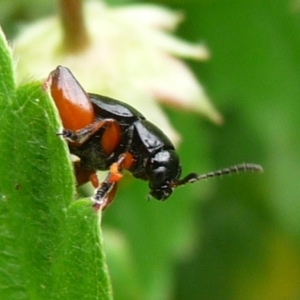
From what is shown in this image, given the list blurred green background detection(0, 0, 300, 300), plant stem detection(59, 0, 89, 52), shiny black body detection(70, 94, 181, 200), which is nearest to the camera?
shiny black body detection(70, 94, 181, 200)

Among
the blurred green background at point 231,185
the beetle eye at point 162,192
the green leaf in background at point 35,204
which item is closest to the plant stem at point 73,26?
the blurred green background at point 231,185

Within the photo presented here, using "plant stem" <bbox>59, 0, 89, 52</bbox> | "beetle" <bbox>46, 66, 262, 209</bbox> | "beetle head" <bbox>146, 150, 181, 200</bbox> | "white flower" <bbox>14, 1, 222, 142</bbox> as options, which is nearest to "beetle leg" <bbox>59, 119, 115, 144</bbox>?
"beetle" <bbox>46, 66, 262, 209</bbox>

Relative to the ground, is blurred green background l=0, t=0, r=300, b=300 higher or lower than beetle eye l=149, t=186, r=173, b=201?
lower

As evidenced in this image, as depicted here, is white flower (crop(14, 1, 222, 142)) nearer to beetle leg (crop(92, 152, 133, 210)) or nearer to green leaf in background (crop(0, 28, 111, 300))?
beetle leg (crop(92, 152, 133, 210))

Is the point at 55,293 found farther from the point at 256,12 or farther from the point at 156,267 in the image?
→ the point at 256,12

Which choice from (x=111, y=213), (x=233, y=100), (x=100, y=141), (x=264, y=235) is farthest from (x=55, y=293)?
(x=264, y=235)

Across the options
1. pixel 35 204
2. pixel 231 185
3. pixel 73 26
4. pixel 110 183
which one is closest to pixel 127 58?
pixel 73 26

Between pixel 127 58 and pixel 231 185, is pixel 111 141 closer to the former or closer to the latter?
pixel 127 58

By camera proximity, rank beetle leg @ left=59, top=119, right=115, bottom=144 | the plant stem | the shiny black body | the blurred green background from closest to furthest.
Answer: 1. beetle leg @ left=59, top=119, right=115, bottom=144
2. the shiny black body
3. the plant stem
4. the blurred green background
